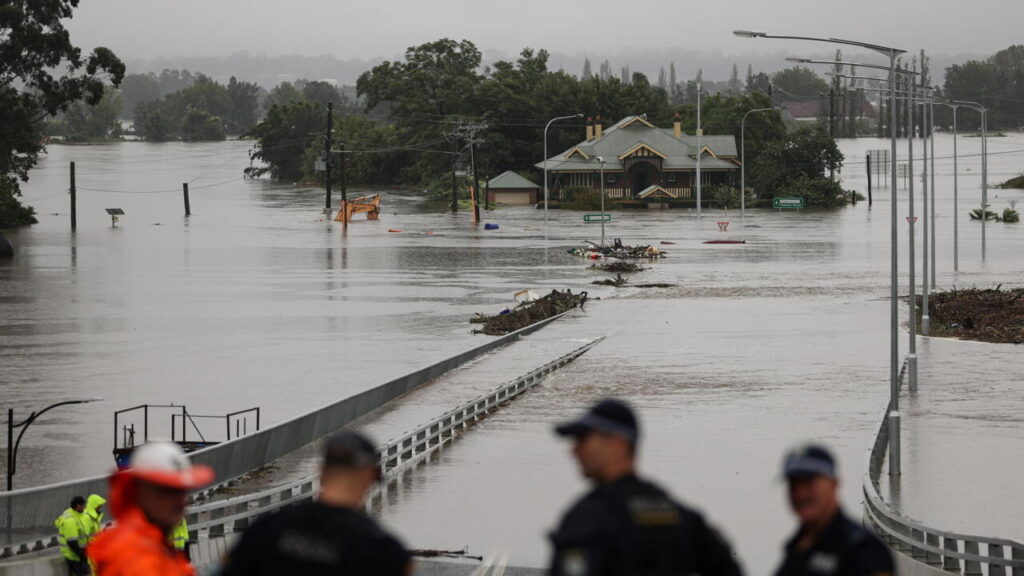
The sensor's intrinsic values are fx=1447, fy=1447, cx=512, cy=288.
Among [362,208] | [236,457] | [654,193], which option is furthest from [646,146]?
[236,457]

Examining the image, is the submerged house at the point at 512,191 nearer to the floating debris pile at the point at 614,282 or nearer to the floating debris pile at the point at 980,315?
the floating debris pile at the point at 614,282

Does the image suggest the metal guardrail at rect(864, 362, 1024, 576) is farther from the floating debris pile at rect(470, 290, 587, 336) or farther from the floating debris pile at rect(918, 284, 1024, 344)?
the floating debris pile at rect(470, 290, 587, 336)

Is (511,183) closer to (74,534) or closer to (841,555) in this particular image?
(74,534)

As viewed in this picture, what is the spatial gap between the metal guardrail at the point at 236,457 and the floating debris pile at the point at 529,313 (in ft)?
33.9

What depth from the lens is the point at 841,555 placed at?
5.70 meters

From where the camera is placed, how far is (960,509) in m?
22.8

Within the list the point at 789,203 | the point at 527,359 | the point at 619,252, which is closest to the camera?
the point at 527,359

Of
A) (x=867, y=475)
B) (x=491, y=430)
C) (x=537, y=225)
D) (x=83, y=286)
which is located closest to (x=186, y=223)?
(x=537, y=225)

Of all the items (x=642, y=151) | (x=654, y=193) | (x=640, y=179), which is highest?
(x=642, y=151)

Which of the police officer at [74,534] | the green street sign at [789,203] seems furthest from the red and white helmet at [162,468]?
the green street sign at [789,203]

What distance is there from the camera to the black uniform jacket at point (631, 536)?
5230 millimetres

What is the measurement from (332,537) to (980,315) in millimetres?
47807

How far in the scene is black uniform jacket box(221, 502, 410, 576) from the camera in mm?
4973

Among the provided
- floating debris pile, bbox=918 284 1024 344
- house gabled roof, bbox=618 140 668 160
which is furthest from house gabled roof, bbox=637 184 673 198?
floating debris pile, bbox=918 284 1024 344
